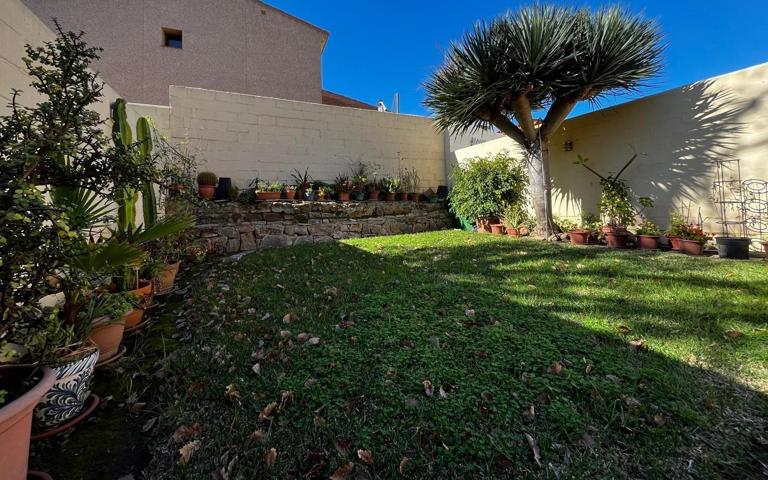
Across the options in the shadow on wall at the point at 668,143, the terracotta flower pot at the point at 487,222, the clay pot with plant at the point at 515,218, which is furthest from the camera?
the terracotta flower pot at the point at 487,222

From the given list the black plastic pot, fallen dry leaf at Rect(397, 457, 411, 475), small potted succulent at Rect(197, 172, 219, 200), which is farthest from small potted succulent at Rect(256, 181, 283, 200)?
the black plastic pot

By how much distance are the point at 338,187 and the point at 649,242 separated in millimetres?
6041

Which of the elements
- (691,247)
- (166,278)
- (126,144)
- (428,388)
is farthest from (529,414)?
(691,247)

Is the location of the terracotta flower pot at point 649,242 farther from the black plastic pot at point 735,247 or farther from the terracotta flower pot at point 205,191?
the terracotta flower pot at point 205,191

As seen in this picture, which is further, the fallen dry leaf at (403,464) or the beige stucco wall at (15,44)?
the beige stucco wall at (15,44)

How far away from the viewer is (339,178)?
8.06m

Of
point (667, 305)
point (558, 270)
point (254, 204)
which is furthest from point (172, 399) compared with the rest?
point (254, 204)

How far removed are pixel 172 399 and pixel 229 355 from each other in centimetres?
44

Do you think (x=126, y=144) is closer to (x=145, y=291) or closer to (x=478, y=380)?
(x=145, y=291)

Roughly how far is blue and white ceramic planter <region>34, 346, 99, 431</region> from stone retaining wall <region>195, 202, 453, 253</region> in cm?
425

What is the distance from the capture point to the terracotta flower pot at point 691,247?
4.56 metres

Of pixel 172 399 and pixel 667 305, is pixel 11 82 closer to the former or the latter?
pixel 172 399

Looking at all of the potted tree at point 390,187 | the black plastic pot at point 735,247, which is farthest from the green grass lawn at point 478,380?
the potted tree at point 390,187

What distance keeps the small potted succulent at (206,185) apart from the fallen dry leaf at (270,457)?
5.90m
